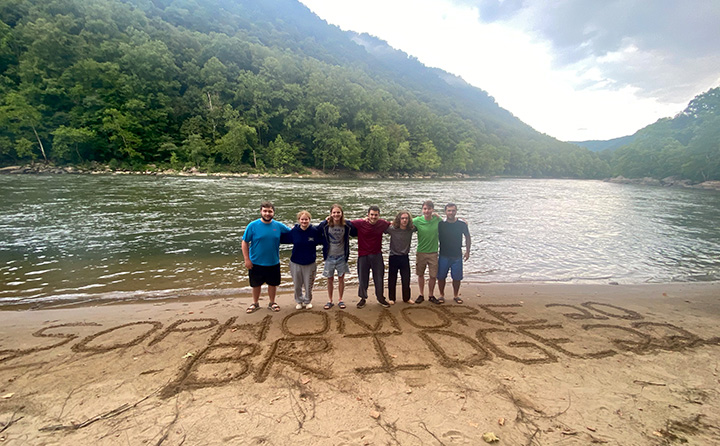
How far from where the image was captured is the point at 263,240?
543 cm

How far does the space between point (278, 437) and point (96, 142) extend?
69063 mm

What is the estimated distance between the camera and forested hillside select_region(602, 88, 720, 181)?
57.9m

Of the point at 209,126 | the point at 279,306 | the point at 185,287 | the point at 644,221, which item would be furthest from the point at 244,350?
the point at 209,126

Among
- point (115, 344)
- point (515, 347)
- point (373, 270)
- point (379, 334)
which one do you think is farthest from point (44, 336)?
point (515, 347)

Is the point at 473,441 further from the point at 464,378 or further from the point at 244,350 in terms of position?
the point at 244,350

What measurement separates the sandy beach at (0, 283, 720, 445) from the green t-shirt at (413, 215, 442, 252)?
1239mm

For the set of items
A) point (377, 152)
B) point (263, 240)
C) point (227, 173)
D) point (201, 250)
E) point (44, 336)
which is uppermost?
point (377, 152)

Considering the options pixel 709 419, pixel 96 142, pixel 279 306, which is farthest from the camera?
pixel 96 142

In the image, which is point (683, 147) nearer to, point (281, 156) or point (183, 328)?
point (281, 156)

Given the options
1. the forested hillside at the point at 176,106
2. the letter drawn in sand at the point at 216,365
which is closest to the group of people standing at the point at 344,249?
the letter drawn in sand at the point at 216,365

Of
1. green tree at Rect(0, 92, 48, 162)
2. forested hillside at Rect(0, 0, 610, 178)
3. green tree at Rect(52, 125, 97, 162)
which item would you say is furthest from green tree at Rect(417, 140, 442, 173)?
green tree at Rect(0, 92, 48, 162)

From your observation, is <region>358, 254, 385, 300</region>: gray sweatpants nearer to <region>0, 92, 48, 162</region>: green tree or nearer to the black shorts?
the black shorts

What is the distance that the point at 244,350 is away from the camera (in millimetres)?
4184

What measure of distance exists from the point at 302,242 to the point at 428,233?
2.59 metres
